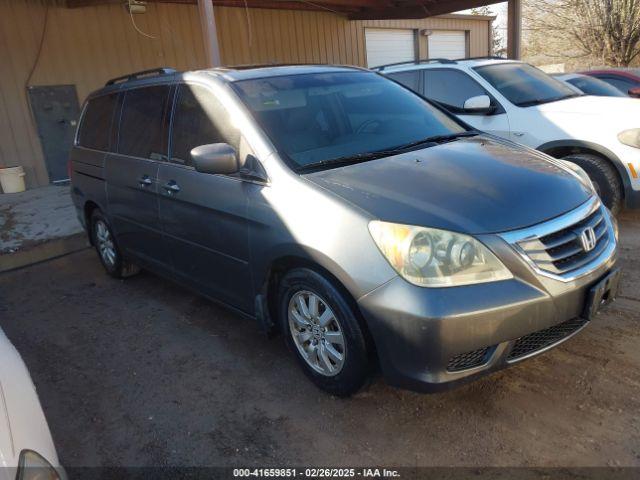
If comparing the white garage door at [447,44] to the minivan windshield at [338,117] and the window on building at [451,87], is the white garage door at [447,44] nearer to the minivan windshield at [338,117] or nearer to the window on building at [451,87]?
the window on building at [451,87]

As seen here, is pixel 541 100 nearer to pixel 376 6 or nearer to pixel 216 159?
pixel 216 159

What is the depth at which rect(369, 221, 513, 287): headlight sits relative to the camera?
2412 millimetres

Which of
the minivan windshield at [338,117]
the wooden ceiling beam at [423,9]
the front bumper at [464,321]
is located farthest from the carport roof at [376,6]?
the front bumper at [464,321]

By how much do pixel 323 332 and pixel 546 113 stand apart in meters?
4.03

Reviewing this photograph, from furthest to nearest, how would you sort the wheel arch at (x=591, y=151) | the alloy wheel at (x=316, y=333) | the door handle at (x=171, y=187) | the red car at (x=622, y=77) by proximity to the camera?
the red car at (x=622, y=77)
the wheel arch at (x=591, y=151)
the door handle at (x=171, y=187)
the alloy wheel at (x=316, y=333)

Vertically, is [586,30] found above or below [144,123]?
above

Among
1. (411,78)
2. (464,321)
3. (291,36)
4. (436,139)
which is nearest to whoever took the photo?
(464,321)

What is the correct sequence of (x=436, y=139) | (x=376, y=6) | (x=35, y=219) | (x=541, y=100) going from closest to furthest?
(x=436, y=139), (x=541, y=100), (x=35, y=219), (x=376, y=6)

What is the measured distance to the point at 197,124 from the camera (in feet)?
12.0

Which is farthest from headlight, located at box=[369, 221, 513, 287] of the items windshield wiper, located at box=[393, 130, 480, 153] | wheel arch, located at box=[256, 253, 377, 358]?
windshield wiper, located at box=[393, 130, 480, 153]

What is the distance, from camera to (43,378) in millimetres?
3568

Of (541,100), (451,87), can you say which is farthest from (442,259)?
(451,87)

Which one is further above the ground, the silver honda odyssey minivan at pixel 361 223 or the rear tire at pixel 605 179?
the silver honda odyssey minivan at pixel 361 223

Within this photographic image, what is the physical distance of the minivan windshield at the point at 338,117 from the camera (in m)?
3.22
